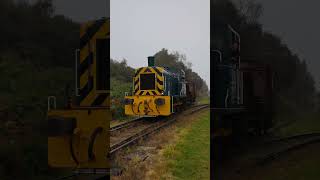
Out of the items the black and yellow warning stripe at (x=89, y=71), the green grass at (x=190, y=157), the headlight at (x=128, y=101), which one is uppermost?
the black and yellow warning stripe at (x=89, y=71)

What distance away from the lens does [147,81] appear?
14617 millimetres

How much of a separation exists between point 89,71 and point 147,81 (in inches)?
426

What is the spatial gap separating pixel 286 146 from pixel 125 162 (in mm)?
4594

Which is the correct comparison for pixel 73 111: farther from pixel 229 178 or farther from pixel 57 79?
pixel 229 178

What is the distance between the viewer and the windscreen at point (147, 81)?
14.4 metres

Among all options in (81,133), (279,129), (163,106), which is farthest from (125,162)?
(163,106)

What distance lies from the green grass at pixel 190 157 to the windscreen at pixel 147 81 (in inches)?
169

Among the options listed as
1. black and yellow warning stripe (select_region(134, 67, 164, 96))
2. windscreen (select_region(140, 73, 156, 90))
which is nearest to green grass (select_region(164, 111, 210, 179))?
black and yellow warning stripe (select_region(134, 67, 164, 96))

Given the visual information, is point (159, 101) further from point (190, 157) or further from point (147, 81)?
point (190, 157)

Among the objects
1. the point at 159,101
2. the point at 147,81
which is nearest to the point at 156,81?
the point at 147,81

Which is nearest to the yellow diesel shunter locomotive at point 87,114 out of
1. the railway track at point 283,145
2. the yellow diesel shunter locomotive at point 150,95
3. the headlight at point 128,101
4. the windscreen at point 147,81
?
the railway track at point 283,145

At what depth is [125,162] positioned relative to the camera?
23.3 ft

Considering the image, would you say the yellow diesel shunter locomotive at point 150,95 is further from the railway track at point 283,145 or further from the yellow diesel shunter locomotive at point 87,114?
the railway track at point 283,145

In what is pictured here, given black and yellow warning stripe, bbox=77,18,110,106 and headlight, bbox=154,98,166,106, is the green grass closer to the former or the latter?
black and yellow warning stripe, bbox=77,18,110,106
